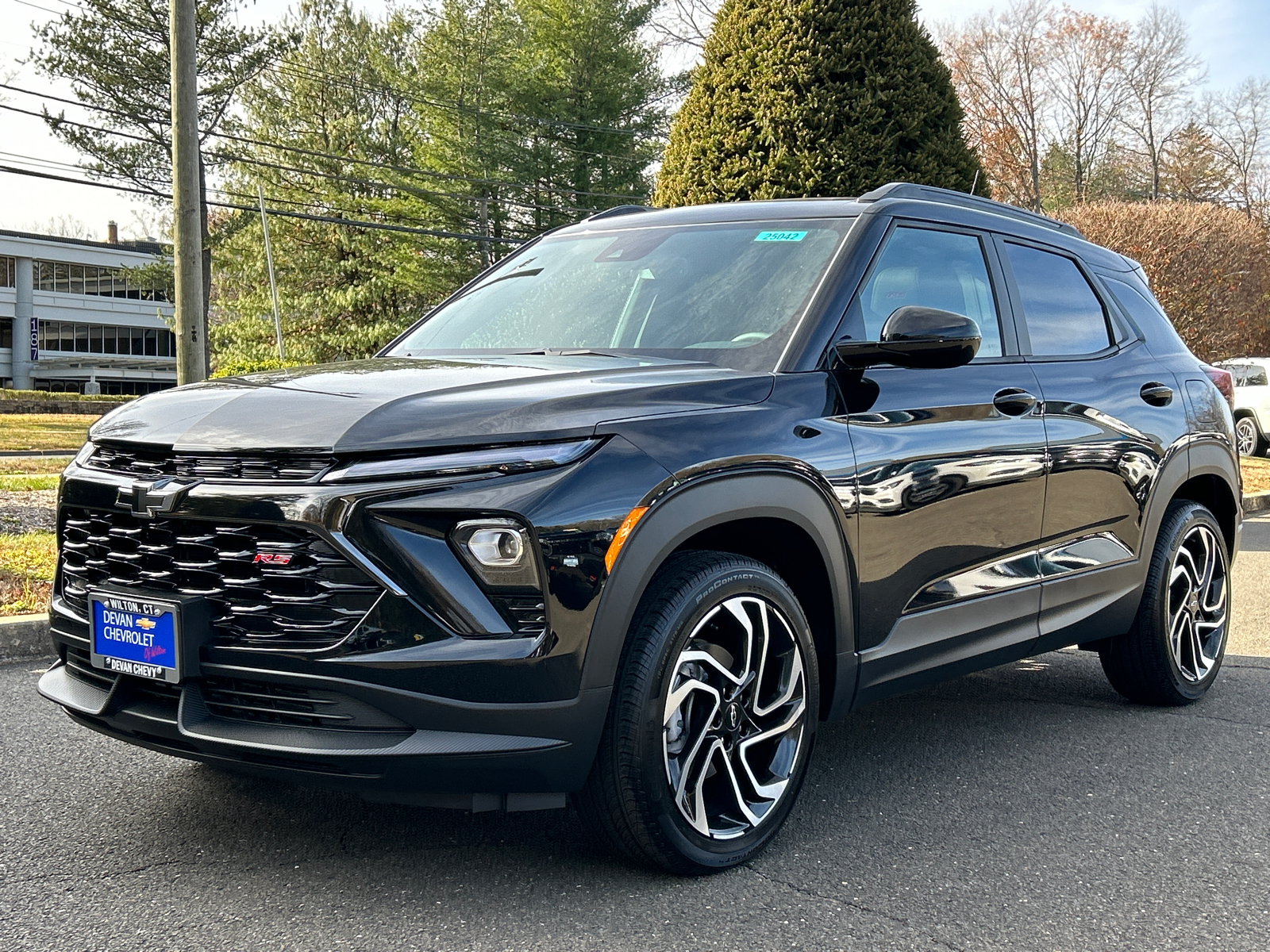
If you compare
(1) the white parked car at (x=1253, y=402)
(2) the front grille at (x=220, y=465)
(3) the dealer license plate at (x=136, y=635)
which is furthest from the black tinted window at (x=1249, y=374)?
(3) the dealer license plate at (x=136, y=635)

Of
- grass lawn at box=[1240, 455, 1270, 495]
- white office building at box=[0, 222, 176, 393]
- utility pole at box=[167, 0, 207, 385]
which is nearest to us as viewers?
utility pole at box=[167, 0, 207, 385]

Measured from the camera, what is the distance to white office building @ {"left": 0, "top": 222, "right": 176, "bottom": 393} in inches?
2579

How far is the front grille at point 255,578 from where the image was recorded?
8.79 feet

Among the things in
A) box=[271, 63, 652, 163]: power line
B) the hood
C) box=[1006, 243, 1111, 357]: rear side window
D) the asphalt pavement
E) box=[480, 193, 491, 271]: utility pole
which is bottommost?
the asphalt pavement

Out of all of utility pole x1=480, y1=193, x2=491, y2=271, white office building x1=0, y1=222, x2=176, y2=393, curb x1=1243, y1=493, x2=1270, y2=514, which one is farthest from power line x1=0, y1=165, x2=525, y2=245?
white office building x1=0, y1=222, x2=176, y2=393

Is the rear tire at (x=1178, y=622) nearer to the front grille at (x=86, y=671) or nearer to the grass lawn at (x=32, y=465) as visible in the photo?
the front grille at (x=86, y=671)

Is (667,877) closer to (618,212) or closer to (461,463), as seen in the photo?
(461,463)

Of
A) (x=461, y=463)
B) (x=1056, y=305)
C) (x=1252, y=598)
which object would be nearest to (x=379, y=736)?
(x=461, y=463)

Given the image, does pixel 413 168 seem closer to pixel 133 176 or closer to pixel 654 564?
pixel 133 176

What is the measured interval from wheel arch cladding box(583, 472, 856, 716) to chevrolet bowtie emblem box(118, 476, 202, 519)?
1.00 meters

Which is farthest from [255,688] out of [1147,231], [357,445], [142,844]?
[1147,231]

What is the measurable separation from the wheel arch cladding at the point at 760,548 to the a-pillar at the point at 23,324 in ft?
230

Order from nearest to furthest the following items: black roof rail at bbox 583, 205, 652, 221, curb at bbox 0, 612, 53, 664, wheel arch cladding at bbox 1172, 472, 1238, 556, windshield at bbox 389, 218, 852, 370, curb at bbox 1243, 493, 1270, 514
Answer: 1. windshield at bbox 389, 218, 852, 370
2. black roof rail at bbox 583, 205, 652, 221
3. wheel arch cladding at bbox 1172, 472, 1238, 556
4. curb at bbox 0, 612, 53, 664
5. curb at bbox 1243, 493, 1270, 514

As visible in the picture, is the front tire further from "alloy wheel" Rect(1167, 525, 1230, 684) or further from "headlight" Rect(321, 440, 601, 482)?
"alloy wheel" Rect(1167, 525, 1230, 684)
